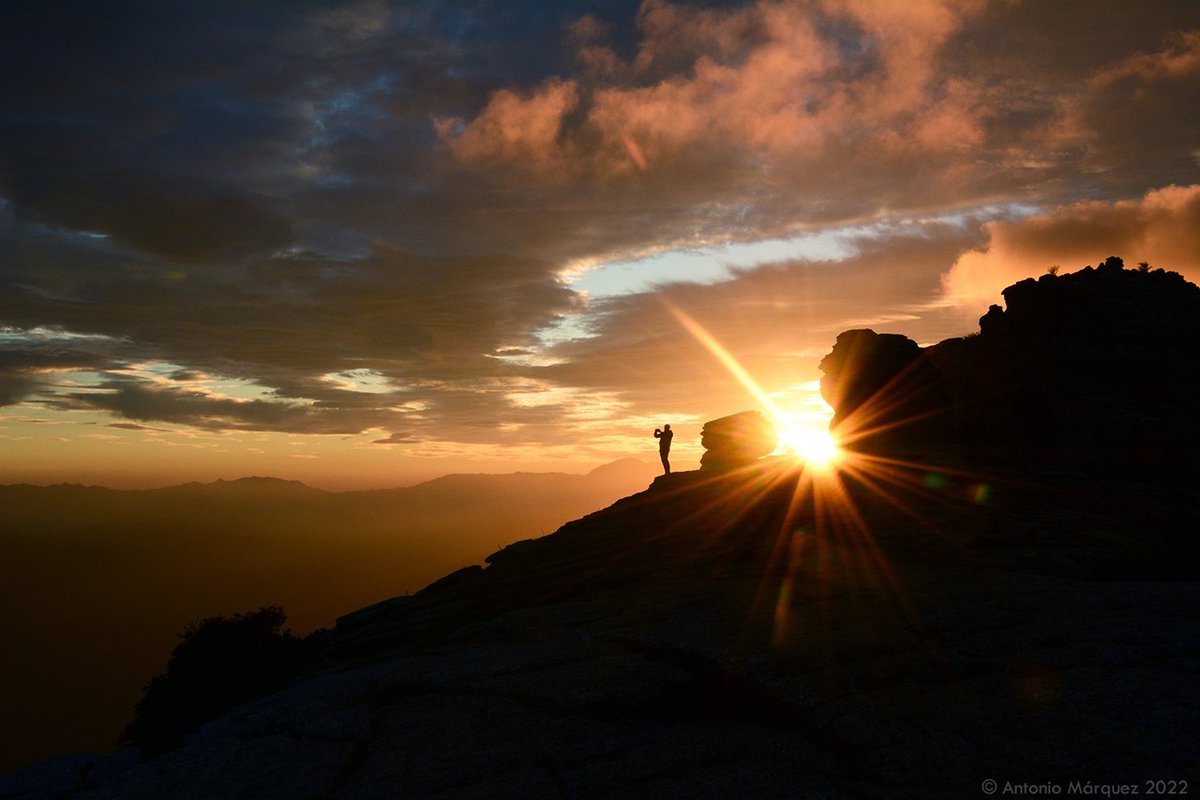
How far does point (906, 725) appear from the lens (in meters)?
9.29

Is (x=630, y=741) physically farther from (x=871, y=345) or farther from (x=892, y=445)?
(x=871, y=345)

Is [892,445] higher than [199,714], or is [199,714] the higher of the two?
[892,445]

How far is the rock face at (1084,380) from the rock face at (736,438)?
17.1m

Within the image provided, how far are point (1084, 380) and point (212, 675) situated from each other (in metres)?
41.1

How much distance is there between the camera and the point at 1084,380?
31.8m

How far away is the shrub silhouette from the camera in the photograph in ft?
62.4

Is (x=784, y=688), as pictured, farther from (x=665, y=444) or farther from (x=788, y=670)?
A: (x=665, y=444)

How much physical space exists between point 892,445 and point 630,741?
3107cm

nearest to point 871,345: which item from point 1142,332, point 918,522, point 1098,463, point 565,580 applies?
point 1142,332

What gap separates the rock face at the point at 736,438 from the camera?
183ft

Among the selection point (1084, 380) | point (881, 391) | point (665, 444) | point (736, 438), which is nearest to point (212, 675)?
point (665, 444)

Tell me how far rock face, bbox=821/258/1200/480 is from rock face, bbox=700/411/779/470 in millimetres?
17112

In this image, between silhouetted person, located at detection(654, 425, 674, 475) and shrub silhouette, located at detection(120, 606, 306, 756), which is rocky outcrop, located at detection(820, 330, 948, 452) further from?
shrub silhouette, located at detection(120, 606, 306, 756)

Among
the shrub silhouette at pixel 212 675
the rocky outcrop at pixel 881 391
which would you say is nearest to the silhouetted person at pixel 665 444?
the rocky outcrop at pixel 881 391
